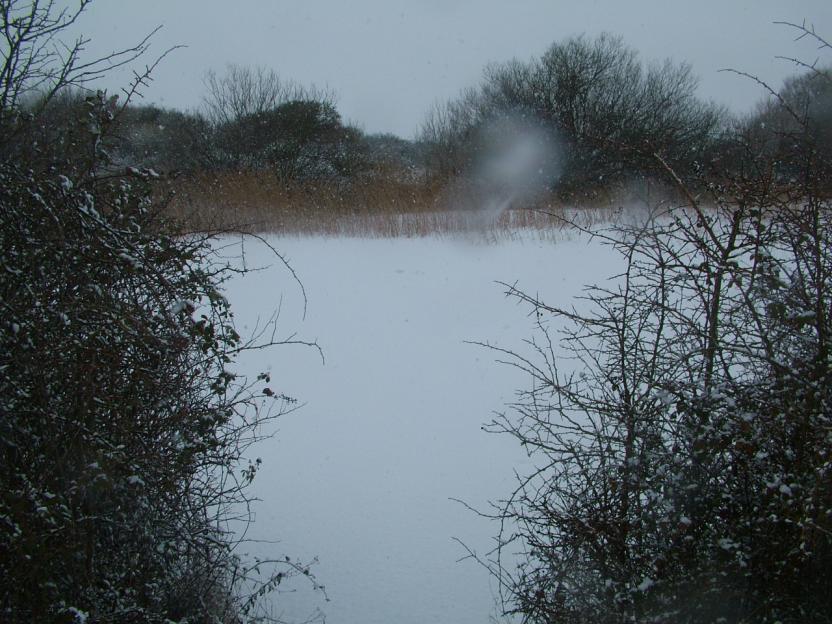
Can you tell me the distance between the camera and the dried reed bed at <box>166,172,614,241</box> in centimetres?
1047

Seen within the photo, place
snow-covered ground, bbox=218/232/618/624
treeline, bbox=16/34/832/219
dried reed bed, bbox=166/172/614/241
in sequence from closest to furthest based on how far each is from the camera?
snow-covered ground, bbox=218/232/618/624 < dried reed bed, bbox=166/172/614/241 < treeline, bbox=16/34/832/219

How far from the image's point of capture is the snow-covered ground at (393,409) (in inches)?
144

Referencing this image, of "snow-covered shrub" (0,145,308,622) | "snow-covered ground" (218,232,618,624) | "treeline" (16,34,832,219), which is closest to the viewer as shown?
"snow-covered shrub" (0,145,308,622)

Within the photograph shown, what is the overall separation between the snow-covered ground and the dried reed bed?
537mm

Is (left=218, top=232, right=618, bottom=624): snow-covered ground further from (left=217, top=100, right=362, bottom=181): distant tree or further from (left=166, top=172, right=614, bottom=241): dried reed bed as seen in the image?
(left=217, top=100, right=362, bottom=181): distant tree

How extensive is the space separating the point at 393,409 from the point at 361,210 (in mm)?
6737

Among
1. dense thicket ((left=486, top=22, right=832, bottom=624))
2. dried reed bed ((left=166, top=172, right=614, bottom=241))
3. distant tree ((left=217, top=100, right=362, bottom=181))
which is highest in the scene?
distant tree ((left=217, top=100, right=362, bottom=181))

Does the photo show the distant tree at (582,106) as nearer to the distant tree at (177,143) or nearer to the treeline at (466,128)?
the treeline at (466,128)

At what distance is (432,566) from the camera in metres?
3.70

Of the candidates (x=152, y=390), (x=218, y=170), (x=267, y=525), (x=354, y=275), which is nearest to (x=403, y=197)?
(x=354, y=275)

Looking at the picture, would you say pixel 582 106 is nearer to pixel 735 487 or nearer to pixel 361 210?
pixel 361 210

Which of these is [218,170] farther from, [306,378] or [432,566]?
[432,566]

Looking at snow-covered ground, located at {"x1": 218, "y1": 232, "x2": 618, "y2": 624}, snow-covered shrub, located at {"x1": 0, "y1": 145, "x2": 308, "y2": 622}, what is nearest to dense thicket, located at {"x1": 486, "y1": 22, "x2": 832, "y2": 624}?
snow-covered ground, located at {"x1": 218, "y1": 232, "x2": 618, "y2": 624}

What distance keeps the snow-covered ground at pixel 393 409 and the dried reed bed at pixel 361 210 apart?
537mm
